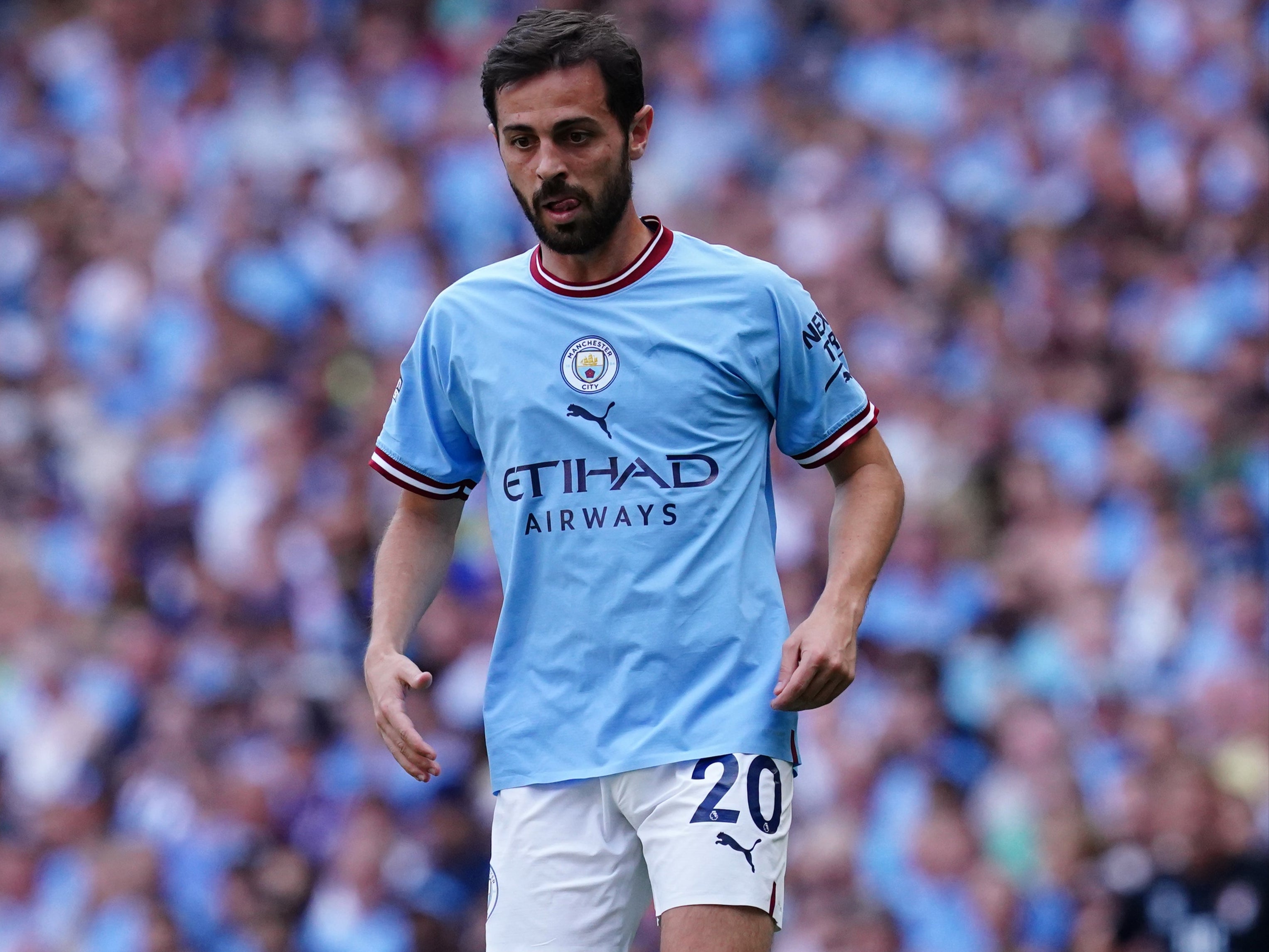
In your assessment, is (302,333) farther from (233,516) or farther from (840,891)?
(840,891)

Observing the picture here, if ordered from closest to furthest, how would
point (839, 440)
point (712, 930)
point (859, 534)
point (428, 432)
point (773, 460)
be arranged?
point (712, 930)
point (859, 534)
point (839, 440)
point (428, 432)
point (773, 460)

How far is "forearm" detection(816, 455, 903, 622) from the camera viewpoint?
3.71m

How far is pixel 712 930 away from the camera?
11.6 feet

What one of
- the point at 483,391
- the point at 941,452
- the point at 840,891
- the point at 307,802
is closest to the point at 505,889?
the point at 483,391

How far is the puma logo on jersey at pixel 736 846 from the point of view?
360 centimetres

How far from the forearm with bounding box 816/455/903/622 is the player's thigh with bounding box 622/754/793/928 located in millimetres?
341

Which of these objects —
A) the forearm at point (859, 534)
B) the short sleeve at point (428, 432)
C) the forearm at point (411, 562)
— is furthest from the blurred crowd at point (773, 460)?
the short sleeve at point (428, 432)

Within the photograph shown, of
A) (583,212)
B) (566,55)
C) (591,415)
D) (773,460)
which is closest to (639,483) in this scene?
(591,415)

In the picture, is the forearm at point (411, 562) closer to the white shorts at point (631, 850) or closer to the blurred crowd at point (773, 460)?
the white shorts at point (631, 850)

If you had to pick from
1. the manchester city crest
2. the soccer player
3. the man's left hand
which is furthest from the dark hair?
the man's left hand

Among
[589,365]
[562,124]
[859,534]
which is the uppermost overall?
[562,124]

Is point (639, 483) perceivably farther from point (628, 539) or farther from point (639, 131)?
point (639, 131)

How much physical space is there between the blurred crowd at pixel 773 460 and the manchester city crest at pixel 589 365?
15.0ft

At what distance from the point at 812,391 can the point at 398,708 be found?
1.07 meters
